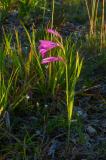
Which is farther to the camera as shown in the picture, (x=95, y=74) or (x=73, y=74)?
(x=95, y=74)

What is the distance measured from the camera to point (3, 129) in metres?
2.62

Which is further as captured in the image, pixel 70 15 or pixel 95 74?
pixel 70 15

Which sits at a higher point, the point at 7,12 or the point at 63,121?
the point at 7,12

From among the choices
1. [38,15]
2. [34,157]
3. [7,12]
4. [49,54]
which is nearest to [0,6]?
[7,12]

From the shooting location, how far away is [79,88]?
322cm

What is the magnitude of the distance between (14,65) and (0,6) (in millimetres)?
2073

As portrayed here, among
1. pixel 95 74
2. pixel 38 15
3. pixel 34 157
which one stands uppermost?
pixel 38 15

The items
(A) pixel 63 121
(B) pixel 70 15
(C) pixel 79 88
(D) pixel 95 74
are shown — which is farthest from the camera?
(B) pixel 70 15

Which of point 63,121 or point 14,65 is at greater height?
point 14,65

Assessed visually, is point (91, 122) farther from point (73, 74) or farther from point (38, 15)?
point (38, 15)

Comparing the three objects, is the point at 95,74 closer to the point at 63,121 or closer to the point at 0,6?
the point at 63,121

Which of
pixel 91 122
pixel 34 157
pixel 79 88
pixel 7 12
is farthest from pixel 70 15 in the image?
pixel 34 157

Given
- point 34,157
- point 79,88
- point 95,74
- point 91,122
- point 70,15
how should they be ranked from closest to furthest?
point 34,157
point 91,122
point 79,88
point 95,74
point 70,15

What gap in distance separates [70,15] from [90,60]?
1.61 m
